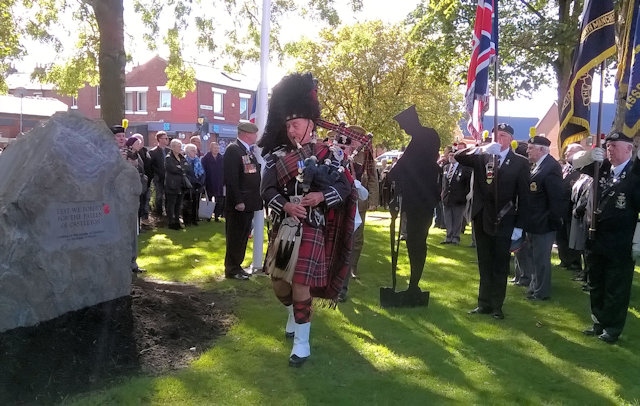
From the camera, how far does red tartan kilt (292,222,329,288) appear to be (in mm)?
4414

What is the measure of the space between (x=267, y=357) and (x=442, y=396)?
4.96 ft

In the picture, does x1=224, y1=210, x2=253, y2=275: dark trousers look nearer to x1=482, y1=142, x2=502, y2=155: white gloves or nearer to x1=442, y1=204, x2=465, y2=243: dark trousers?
x1=482, y1=142, x2=502, y2=155: white gloves

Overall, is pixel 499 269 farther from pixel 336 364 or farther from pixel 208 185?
pixel 208 185

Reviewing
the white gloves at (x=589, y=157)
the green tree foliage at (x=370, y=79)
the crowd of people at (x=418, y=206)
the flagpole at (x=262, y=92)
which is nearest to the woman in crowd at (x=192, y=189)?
the crowd of people at (x=418, y=206)

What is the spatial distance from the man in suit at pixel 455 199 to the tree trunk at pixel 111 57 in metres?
6.61

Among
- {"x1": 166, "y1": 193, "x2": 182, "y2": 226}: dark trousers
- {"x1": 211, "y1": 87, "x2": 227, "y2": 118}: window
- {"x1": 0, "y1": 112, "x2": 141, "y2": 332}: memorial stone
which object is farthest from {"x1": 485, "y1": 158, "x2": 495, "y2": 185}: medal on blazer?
{"x1": 211, "y1": 87, "x2": 227, "y2": 118}: window

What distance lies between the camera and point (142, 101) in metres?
43.0

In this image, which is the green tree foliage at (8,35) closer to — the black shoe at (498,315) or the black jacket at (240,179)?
the black jacket at (240,179)

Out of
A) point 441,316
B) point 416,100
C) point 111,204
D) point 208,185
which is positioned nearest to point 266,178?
point 111,204

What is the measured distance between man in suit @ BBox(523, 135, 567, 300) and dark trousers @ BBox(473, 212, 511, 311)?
3.08 feet

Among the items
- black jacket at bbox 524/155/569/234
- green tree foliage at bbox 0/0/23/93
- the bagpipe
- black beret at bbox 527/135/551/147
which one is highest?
green tree foliage at bbox 0/0/23/93

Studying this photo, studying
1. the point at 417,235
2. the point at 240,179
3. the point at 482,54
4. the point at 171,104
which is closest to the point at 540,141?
the point at 482,54

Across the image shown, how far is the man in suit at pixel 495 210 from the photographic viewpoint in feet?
20.0

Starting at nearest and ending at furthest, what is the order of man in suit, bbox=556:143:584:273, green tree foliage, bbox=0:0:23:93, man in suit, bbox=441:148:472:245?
man in suit, bbox=556:143:584:273, man in suit, bbox=441:148:472:245, green tree foliage, bbox=0:0:23:93
